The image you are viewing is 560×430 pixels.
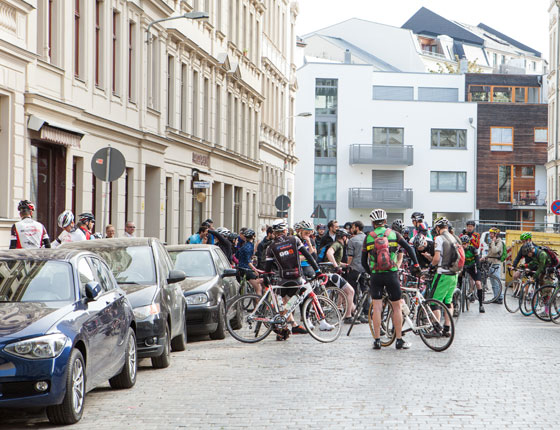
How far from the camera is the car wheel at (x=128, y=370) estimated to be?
10281mm

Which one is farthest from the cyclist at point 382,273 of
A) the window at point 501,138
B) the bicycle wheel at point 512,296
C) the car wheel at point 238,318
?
the window at point 501,138

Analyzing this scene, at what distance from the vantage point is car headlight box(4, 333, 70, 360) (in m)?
7.88

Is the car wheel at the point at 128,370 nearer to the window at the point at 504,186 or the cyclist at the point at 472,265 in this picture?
the cyclist at the point at 472,265

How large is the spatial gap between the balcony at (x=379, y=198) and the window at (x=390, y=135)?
3470mm

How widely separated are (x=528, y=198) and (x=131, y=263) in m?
65.4

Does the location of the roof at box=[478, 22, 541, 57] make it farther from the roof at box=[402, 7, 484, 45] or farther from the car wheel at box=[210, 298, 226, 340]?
the car wheel at box=[210, 298, 226, 340]

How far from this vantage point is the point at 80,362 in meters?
8.50

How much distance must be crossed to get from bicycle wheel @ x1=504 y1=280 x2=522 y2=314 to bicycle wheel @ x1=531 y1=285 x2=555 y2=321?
1274mm

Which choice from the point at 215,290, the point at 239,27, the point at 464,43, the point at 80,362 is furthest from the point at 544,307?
the point at 464,43

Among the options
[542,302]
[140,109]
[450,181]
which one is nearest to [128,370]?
[542,302]

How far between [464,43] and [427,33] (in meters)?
4.07

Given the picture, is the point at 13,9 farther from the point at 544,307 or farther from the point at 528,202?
the point at 528,202

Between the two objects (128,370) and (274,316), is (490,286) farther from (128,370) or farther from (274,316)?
(128,370)

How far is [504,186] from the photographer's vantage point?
7550 centimetres
